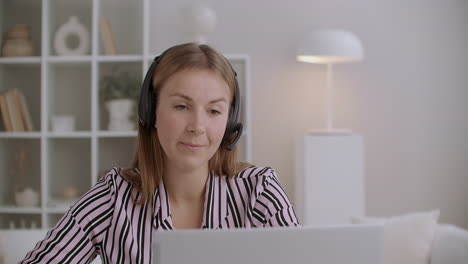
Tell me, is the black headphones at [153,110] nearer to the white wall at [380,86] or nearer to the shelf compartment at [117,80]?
the shelf compartment at [117,80]

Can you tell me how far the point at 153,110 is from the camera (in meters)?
1.25

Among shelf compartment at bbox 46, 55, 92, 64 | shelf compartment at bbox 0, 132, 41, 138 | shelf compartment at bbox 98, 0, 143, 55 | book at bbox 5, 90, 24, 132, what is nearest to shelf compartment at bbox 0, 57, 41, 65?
shelf compartment at bbox 46, 55, 92, 64

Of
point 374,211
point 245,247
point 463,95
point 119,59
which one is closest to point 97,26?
point 119,59

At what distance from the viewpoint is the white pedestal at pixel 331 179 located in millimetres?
3430

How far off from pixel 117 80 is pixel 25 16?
870 millimetres

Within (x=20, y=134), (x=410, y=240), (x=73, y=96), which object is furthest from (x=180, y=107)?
(x=73, y=96)

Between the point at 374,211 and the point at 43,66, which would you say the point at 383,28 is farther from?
the point at 43,66

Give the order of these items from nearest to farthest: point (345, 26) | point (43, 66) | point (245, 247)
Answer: point (245, 247)
point (43, 66)
point (345, 26)

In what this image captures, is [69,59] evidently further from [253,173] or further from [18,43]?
[253,173]

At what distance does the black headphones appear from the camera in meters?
1.22

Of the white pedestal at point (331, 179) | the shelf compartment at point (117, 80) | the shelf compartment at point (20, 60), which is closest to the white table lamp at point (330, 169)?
the white pedestal at point (331, 179)

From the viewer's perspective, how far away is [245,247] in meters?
0.73

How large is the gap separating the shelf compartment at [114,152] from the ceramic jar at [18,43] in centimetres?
74

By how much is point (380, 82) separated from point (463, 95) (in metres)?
0.56
